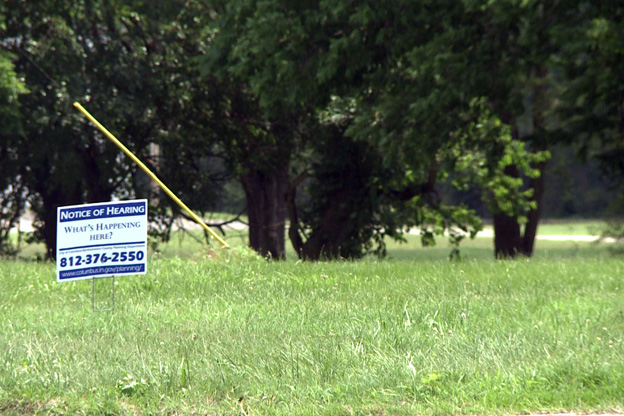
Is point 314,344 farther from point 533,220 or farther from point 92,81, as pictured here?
point 533,220

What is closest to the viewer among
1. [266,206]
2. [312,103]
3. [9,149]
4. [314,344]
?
[314,344]

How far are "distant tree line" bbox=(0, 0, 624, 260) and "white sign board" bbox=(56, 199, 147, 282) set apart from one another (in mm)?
5120

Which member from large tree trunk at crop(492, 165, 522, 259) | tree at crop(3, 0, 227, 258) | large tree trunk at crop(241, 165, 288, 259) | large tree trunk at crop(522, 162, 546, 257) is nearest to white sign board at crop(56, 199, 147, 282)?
tree at crop(3, 0, 227, 258)

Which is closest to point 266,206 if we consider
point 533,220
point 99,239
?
point 533,220

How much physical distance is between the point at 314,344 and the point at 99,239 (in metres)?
2.58

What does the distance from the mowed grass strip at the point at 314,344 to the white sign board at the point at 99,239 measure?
1.48ft

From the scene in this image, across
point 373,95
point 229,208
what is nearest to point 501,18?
point 373,95

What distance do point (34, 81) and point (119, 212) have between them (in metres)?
9.94

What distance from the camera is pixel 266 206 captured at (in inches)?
772

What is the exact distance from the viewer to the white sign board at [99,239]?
24.4ft

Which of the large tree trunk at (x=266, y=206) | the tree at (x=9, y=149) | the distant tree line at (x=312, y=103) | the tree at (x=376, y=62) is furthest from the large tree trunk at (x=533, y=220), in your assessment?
the tree at (x=9, y=149)

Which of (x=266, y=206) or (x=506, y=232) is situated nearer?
(x=266, y=206)

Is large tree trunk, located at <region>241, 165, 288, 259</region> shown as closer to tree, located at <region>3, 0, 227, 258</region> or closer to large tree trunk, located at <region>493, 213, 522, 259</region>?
tree, located at <region>3, 0, 227, 258</region>

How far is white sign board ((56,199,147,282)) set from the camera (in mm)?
7438
